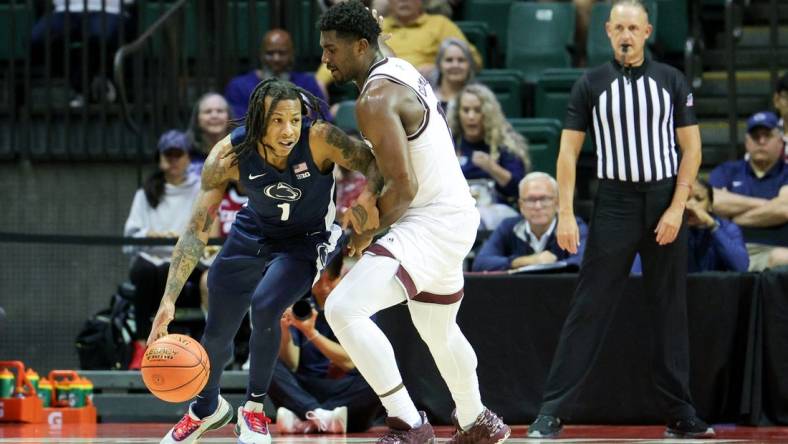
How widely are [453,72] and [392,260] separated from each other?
15.2 ft

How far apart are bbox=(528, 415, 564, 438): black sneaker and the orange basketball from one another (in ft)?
6.42

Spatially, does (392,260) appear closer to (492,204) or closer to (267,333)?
(267,333)

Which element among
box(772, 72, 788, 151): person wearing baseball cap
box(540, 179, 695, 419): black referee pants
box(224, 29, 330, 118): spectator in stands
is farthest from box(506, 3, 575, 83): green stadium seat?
box(540, 179, 695, 419): black referee pants

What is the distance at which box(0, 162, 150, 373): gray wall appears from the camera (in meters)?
10.5

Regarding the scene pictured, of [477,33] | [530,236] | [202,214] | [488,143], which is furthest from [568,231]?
[477,33]

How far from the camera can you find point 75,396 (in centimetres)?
887

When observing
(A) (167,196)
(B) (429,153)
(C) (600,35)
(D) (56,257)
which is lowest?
(D) (56,257)

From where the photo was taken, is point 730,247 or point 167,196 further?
point 167,196

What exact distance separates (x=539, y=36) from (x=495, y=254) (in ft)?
10.3

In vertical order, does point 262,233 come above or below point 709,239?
above

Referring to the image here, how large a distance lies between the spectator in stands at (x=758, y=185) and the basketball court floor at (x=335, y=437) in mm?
1375

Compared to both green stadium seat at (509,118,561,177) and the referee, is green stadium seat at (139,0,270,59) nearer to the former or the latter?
green stadium seat at (509,118,561,177)

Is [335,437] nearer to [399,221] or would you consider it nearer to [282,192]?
[282,192]

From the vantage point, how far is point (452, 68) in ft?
33.3
